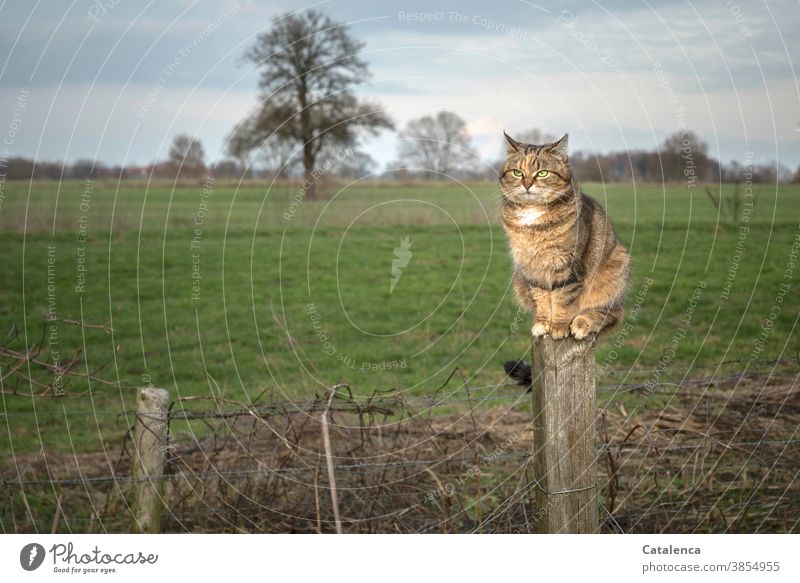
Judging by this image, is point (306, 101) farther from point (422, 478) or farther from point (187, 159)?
point (422, 478)

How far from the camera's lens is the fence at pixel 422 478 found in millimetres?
5504

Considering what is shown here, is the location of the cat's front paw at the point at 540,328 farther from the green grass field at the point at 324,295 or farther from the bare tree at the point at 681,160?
the bare tree at the point at 681,160

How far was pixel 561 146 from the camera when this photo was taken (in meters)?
5.30

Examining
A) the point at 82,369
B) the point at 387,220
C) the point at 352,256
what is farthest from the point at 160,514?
the point at 387,220

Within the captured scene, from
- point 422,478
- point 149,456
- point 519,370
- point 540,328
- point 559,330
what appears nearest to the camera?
point 519,370

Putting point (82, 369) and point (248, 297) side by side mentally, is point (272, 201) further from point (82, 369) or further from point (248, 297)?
point (82, 369)

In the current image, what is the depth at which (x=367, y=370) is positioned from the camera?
1101 centimetres

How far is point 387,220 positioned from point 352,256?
2.71m

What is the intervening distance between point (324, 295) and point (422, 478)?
892cm

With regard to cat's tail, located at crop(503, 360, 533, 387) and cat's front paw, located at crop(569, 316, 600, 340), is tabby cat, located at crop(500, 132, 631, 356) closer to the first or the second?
cat's front paw, located at crop(569, 316, 600, 340)

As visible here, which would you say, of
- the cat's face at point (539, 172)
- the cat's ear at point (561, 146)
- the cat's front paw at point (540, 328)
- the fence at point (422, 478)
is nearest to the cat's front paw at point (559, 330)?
the cat's front paw at point (540, 328)

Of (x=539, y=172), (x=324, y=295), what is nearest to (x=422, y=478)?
(x=539, y=172)

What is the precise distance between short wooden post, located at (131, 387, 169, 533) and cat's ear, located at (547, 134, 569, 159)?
2.99m

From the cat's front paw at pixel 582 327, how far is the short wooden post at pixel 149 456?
2677 mm
